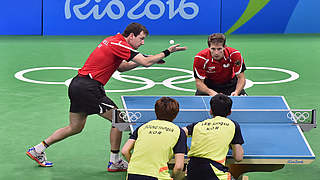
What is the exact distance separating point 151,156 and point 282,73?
877 cm

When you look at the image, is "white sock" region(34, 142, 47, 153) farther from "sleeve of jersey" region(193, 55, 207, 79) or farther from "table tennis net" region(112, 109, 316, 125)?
"sleeve of jersey" region(193, 55, 207, 79)

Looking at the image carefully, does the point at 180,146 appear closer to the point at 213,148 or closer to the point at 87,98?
the point at 213,148

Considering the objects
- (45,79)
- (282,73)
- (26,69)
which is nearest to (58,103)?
(45,79)

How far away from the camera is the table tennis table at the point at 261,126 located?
6.42 m

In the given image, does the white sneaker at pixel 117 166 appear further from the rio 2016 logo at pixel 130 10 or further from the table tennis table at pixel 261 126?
the rio 2016 logo at pixel 130 10

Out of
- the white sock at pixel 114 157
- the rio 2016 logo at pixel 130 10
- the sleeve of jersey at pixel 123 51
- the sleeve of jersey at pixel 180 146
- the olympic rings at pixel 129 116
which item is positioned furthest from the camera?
the rio 2016 logo at pixel 130 10

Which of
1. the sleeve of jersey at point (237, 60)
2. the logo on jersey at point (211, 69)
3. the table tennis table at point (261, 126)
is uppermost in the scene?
the sleeve of jersey at point (237, 60)

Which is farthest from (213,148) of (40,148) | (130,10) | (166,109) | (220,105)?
(130,10)

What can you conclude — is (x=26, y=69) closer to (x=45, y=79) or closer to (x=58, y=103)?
(x=45, y=79)

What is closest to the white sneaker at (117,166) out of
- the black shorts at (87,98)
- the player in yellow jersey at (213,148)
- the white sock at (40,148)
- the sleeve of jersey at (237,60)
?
the black shorts at (87,98)

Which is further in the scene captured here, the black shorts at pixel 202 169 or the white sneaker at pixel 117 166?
the white sneaker at pixel 117 166

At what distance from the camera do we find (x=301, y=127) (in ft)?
23.5

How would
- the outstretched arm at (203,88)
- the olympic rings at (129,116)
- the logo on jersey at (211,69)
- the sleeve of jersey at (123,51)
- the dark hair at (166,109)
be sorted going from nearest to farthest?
the dark hair at (166,109)
the olympic rings at (129,116)
the sleeve of jersey at (123,51)
the outstretched arm at (203,88)
the logo on jersey at (211,69)

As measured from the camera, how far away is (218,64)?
9617 mm
